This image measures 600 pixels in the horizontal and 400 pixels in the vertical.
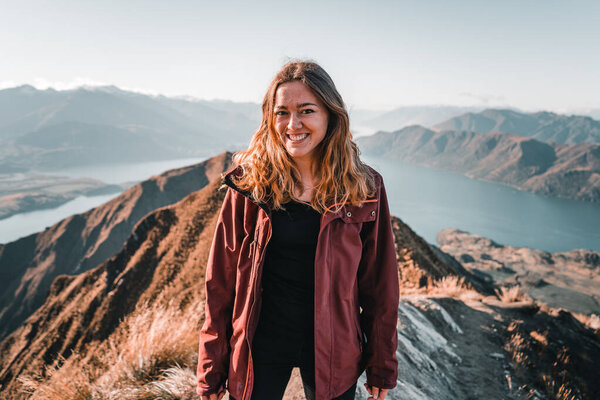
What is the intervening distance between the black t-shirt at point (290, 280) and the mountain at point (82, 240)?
4989 cm

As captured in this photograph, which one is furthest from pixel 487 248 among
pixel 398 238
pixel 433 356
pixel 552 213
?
pixel 433 356

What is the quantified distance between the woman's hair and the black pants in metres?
0.84

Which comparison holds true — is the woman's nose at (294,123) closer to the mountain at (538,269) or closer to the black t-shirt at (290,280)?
the black t-shirt at (290,280)

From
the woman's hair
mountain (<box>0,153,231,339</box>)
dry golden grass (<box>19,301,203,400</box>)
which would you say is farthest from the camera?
mountain (<box>0,153,231,339</box>)

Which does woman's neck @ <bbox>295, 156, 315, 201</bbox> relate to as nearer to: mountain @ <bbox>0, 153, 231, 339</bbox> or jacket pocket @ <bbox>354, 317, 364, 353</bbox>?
jacket pocket @ <bbox>354, 317, 364, 353</bbox>

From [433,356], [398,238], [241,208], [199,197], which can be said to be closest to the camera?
[241,208]

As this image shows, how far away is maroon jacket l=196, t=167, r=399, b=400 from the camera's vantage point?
1.78 m

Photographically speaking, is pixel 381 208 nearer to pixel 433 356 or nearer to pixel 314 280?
pixel 314 280

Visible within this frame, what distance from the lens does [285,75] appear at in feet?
6.33

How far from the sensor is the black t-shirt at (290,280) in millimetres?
1802

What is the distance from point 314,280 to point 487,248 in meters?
120

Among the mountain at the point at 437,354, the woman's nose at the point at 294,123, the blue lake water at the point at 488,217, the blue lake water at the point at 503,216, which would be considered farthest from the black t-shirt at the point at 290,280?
the blue lake water at the point at 503,216

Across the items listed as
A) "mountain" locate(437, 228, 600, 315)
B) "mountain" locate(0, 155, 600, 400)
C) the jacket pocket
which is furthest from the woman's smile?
"mountain" locate(437, 228, 600, 315)

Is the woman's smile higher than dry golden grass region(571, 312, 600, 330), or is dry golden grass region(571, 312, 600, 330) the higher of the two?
the woman's smile
